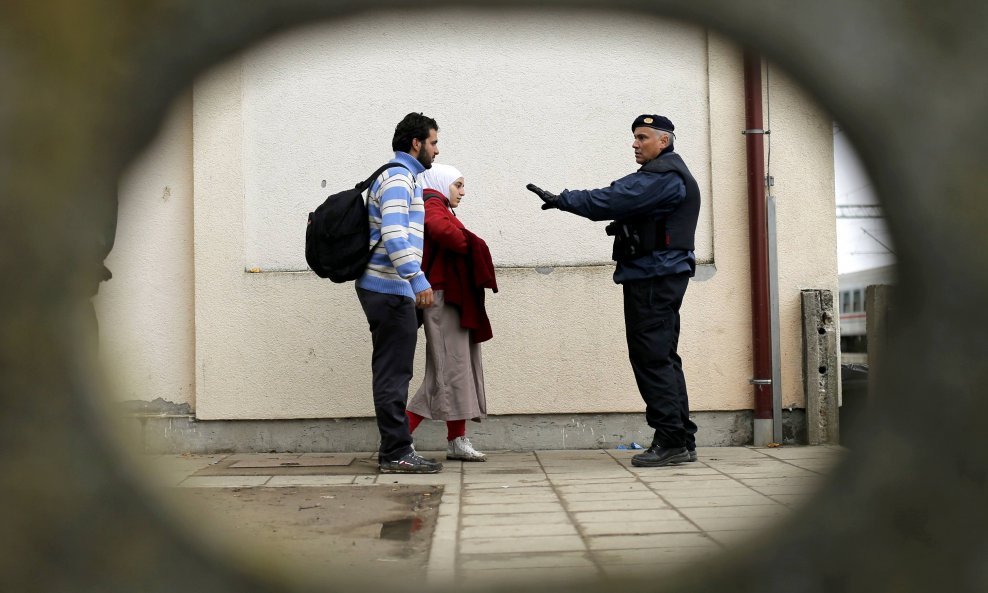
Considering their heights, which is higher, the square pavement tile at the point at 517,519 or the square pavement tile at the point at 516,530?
the square pavement tile at the point at 516,530

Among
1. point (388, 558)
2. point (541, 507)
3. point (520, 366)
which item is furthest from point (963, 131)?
point (520, 366)

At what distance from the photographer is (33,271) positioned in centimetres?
94

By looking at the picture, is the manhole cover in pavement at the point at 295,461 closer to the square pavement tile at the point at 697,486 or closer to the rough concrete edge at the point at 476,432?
the rough concrete edge at the point at 476,432

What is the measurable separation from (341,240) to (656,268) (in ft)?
5.89

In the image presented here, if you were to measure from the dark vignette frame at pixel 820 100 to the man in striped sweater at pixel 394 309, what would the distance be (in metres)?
4.31

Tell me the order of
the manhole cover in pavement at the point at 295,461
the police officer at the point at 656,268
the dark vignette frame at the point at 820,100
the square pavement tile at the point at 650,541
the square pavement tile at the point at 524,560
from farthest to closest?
the manhole cover in pavement at the point at 295,461, the police officer at the point at 656,268, the square pavement tile at the point at 650,541, the square pavement tile at the point at 524,560, the dark vignette frame at the point at 820,100

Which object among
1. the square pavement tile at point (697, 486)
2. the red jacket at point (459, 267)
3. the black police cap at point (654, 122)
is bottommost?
the square pavement tile at point (697, 486)

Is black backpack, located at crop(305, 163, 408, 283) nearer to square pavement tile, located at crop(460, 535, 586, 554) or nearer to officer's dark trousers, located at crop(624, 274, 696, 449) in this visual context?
officer's dark trousers, located at crop(624, 274, 696, 449)

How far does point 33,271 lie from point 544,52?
19.4ft

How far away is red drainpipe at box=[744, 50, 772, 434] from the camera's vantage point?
6.34 metres

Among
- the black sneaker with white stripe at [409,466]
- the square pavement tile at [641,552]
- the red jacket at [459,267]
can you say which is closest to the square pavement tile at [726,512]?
the square pavement tile at [641,552]

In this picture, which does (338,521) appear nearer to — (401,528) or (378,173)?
(401,528)

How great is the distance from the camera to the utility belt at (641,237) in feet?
18.5

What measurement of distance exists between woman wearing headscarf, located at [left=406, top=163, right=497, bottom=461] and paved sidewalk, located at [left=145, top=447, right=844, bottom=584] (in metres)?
0.34
